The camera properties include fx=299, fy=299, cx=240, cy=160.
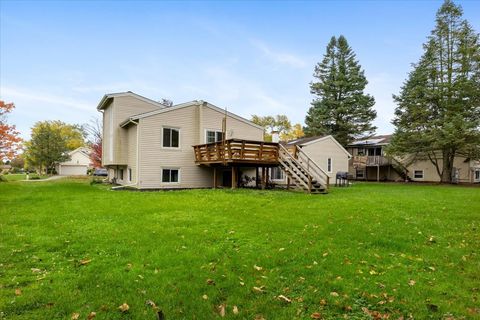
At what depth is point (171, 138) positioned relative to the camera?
19.0 metres

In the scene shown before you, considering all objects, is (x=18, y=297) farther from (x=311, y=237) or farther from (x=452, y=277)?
(x=452, y=277)

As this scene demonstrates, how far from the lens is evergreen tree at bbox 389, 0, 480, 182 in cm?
2558

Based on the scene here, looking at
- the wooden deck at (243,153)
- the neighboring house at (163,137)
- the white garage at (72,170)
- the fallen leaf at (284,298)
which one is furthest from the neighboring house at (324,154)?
the white garage at (72,170)

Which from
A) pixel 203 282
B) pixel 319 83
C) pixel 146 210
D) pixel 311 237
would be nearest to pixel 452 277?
pixel 311 237

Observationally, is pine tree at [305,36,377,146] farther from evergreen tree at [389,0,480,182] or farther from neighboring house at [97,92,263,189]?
neighboring house at [97,92,263,189]

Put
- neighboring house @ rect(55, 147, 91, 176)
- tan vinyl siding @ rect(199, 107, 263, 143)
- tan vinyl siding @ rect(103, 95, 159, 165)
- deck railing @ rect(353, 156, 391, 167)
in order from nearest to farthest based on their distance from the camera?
tan vinyl siding @ rect(199, 107, 263, 143)
tan vinyl siding @ rect(103, 95, 159, 165)
deck railing @ rect(353, 156, 391, 167)
neighboring house @ rect(55, 147, 91, 176)

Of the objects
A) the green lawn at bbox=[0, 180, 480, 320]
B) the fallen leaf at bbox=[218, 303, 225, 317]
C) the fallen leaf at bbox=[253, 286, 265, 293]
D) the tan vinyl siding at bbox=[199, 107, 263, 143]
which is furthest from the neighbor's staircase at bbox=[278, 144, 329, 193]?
the fallen leaf at bbox=[218, 303, 225, 317]

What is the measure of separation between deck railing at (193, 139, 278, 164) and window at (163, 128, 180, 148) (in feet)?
8.21

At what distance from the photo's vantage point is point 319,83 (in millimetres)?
39938

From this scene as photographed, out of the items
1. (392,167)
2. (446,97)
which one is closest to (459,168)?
(392,167)

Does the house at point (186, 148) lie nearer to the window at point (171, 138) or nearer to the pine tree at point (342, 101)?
the window at point (171, 138)

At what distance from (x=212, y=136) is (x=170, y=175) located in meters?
→ 3.87

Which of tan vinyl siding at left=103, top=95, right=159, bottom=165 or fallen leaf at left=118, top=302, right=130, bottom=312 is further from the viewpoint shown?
tan vinyl siding at left=103, top=95, right=159, bottom=165

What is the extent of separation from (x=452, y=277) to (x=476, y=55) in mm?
29434
